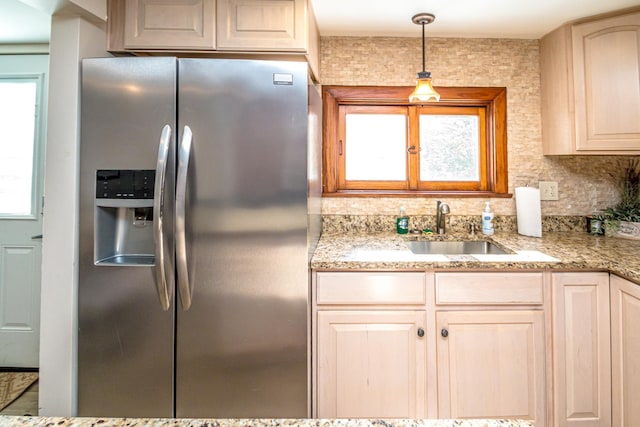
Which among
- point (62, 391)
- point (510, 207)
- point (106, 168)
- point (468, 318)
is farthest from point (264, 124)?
point (510, 207)

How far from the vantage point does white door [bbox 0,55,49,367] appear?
2137 mm

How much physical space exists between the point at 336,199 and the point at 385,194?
306 millimetres

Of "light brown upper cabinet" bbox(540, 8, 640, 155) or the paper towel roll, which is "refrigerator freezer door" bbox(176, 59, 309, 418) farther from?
"light brown upper cabinet" bbox(540, 8, 640, 155)

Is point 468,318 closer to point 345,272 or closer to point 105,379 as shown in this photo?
point 345,272

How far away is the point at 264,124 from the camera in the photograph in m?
1.31

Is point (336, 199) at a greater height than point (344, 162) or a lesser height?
lesser

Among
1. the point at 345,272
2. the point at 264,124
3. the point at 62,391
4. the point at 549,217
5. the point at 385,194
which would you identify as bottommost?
the point at 62,391

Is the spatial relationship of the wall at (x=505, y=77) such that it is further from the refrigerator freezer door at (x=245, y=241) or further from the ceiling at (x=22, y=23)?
the ceiling at (x=22, y=23)

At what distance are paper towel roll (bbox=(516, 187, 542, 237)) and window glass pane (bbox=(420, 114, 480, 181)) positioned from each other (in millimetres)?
293

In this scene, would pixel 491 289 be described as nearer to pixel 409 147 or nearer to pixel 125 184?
pixel 409 147

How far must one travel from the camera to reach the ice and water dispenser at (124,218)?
→ 1318mm

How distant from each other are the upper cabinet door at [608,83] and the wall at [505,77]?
29 centimetres

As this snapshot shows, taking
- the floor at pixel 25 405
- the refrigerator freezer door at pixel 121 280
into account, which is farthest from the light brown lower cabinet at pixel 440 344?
the floor at pixel 25 405

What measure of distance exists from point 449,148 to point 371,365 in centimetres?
143
